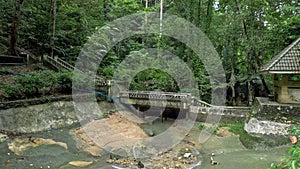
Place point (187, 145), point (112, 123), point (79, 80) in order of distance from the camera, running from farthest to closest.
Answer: point (79, 80)
point (112, 123)
point (187, 145)

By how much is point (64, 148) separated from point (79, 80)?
4.94 metres

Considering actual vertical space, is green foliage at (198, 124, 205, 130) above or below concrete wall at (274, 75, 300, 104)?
below

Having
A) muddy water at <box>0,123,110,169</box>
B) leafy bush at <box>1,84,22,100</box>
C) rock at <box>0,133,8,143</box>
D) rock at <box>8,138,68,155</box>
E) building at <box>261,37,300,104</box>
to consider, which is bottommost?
muddy water at <box>0,123,110,169</box>

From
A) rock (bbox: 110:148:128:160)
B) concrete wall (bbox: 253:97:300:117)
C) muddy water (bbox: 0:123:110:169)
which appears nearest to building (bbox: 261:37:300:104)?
concrete wall (bbox: 253:97:300:117)

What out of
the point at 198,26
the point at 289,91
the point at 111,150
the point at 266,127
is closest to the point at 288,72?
the point at 289,91

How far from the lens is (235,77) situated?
15.2 meters

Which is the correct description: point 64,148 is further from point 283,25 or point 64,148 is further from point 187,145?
point 283,25

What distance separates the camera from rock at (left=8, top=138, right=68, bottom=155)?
7614 mm

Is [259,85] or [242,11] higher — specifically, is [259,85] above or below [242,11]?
below

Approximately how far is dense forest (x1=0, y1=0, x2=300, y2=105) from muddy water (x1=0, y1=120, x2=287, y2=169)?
6751mm

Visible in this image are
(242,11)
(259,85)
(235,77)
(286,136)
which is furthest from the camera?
(259,85)

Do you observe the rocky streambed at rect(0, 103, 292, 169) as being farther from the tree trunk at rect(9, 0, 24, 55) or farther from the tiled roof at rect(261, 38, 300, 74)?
the tree trunk at rect(9, 0, 24, 55)

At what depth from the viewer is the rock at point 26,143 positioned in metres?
7.61

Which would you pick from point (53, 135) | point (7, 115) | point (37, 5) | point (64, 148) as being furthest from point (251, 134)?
point (37, 5)
